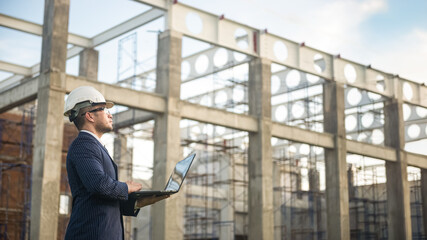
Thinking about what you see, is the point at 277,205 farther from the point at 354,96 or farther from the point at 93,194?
the point at 93,194

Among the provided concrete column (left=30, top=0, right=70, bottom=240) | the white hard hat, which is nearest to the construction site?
concrete column (left=30, top=0, right=70, bottom=240)

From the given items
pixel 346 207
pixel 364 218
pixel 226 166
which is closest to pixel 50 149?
pixel 346 207

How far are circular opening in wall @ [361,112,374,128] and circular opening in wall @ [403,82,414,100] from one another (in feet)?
10.3

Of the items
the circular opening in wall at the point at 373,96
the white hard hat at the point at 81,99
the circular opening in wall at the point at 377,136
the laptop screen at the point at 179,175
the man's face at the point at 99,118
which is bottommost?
the laptop screen at the point at 179,175

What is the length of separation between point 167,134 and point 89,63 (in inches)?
256

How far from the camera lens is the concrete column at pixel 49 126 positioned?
1812 cm

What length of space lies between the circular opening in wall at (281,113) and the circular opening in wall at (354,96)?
3877 millimetres

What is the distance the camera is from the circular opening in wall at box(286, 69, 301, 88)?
3133cm

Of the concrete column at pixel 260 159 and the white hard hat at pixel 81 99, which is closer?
the white hard hat at pixel 81 99

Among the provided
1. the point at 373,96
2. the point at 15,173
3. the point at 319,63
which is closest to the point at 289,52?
the point at 319,63

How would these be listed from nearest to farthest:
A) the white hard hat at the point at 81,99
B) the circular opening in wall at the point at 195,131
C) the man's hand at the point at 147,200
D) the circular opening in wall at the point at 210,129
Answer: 1. the man's hand at the point at 147,200
2. the white hard hat at the point at 81,99
3. the circular opening in wall at the point at 210,129
4. the circular opening in wall at the point at 195,131

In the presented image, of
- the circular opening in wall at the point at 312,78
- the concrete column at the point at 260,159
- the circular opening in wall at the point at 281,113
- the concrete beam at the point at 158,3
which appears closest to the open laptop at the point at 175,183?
the concrete beam at the point at 158,3

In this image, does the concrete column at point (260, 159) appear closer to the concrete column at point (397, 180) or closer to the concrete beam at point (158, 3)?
the concrete beam at point (158, 3)

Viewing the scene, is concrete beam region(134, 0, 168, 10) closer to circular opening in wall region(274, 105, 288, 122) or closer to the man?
circular opening in wall region(274, 105, 288, 122)
